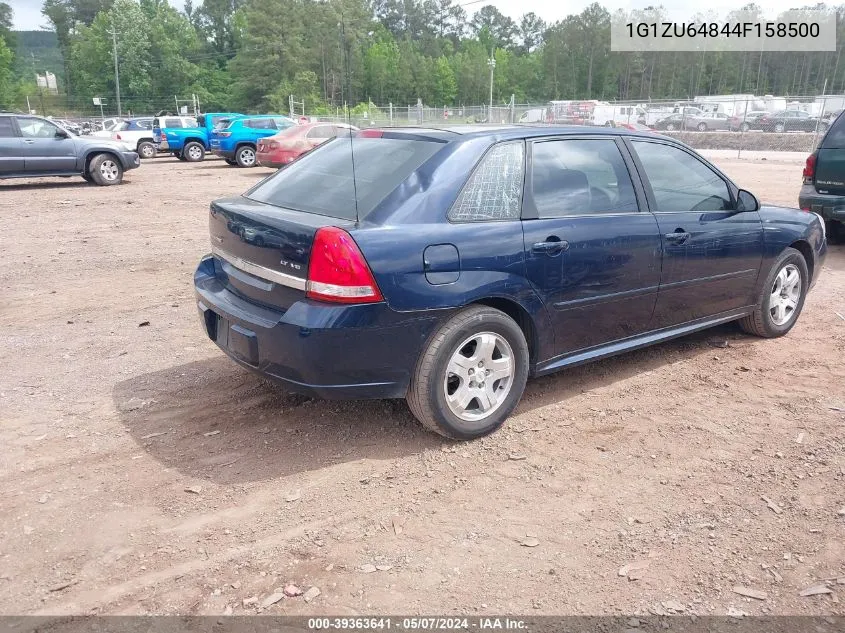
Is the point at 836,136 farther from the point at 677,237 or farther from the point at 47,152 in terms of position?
the point at 47,152

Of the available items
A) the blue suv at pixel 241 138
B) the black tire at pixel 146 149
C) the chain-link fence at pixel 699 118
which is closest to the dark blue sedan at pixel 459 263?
the blue suv at pixel 241 138

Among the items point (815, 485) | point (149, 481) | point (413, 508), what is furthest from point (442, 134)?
point (815, 485)

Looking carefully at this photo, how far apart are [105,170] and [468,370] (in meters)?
15.1

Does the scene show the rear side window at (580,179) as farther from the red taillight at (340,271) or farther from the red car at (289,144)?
the red car at (289,144)

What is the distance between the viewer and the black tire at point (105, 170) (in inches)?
627

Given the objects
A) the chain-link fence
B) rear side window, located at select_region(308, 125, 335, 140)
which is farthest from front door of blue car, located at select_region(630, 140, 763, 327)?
the chain-link fence

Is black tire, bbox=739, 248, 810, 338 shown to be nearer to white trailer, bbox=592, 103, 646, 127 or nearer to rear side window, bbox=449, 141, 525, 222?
rear side window, bbox=449, 141, 525, 222

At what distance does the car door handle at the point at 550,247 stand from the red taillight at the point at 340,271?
99 centimetres

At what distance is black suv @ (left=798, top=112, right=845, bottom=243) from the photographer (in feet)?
26.7

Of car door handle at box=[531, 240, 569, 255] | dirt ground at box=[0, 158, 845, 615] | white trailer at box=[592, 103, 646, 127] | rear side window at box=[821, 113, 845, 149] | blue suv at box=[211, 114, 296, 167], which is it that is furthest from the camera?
white trailer at box=[592, 103, 646, 127]

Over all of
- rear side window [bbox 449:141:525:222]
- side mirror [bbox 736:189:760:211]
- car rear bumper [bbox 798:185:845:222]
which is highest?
rear side window [bbox 449:141:525:222]

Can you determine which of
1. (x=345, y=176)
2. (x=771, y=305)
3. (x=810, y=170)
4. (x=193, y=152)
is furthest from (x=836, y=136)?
(x=193, y=152)

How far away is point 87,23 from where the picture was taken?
117m

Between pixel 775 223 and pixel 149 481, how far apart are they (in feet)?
14.8
